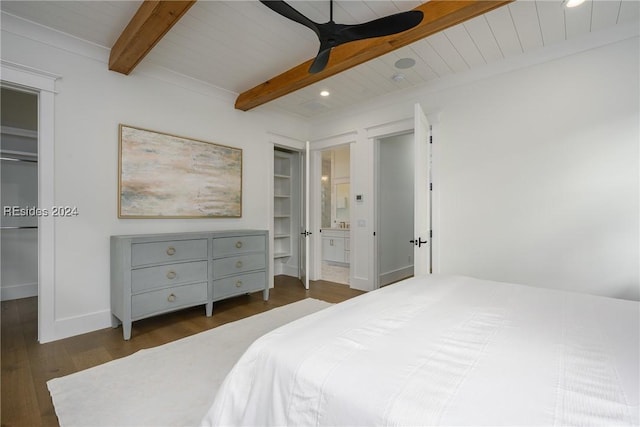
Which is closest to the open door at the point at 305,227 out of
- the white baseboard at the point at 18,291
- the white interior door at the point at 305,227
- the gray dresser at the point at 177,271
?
the white interior door at the point at 305,227

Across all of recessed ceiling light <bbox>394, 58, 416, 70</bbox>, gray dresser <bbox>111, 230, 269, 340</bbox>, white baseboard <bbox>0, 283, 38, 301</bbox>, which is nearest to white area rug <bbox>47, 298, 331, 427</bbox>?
gray dresser <bbox>111, 230, 269, 340</bbox>

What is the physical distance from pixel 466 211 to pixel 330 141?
2.39 m

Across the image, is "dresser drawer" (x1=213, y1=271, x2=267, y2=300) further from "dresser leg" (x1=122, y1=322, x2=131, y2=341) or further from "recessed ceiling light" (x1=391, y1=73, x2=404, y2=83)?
"recessed ceiling light" (x1=391, y1=73, x2=404, y2=83)

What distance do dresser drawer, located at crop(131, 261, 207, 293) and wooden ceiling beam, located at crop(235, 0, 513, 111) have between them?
2159 mm

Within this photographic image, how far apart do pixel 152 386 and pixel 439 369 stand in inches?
73.0

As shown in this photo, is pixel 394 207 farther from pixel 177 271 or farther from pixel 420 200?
pixel 177 271

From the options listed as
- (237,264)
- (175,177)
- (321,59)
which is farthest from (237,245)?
(321,59)

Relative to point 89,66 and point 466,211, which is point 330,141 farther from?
point 89,66

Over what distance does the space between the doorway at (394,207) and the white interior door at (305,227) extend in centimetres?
109

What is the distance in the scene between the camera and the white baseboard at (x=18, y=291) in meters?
3.74

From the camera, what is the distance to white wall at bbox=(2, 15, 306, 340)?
260 cm

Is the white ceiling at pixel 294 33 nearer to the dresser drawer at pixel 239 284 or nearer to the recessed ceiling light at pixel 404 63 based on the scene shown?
the recessed ceiling light at pixel 404 63

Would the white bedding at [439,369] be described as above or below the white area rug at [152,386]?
above

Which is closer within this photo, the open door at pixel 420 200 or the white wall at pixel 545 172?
the white wall at pixel 545 172
